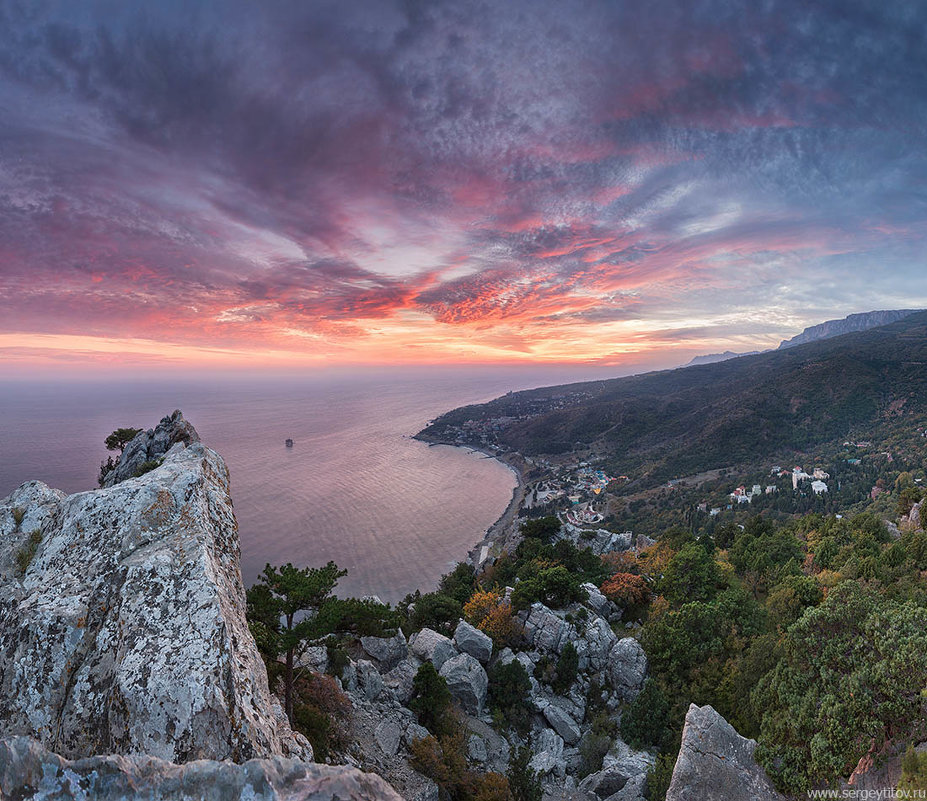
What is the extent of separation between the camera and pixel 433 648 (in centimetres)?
2045

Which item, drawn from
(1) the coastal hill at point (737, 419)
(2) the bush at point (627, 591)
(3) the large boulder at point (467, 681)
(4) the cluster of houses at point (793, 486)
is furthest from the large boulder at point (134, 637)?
(1) the coastal hill at point (737, 419)

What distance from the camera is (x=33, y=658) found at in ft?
17.1

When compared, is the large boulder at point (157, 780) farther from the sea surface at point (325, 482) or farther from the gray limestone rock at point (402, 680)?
the sea surface at point (325, 482)

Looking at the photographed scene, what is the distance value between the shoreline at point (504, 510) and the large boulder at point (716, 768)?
41441 mm

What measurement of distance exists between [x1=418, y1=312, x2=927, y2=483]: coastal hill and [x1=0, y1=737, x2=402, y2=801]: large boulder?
11240cm

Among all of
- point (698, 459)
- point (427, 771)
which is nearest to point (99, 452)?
point (427, 771)

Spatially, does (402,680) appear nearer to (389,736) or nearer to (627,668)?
(389,736)

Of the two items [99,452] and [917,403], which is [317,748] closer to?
[99,452]

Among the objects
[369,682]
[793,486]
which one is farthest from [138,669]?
[793,486]

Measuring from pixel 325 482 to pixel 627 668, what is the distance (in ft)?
260

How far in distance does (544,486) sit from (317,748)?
325ft

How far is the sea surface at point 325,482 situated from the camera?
58.1 metres

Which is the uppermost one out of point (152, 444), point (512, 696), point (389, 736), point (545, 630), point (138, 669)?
point (152, 444)

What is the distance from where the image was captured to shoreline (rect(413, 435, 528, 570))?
64438 millimetres
